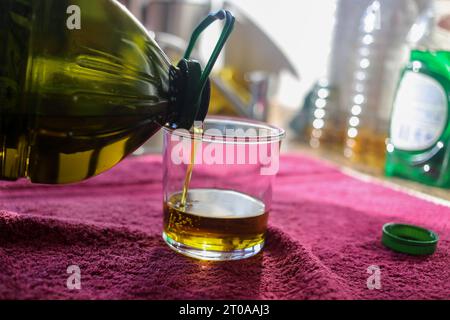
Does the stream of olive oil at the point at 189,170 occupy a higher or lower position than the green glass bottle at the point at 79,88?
lower

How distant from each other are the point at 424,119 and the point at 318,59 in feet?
1.49

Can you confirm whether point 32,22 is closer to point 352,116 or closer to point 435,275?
point 435,275

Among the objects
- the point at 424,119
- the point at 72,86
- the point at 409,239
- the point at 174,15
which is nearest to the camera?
the point at 72,86

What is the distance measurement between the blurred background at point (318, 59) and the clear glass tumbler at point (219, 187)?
15.0 inches

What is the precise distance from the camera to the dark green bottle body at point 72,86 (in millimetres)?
421

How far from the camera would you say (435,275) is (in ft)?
1.54

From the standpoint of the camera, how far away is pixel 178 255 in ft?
1.56

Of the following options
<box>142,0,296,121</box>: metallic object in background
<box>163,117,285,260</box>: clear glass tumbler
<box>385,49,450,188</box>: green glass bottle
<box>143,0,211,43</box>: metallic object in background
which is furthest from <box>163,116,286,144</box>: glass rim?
<box>143,0,211,43</box>: metallic object in background

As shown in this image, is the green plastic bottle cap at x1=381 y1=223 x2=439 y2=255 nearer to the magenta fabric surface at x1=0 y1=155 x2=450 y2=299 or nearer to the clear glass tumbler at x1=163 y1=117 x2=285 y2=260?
the magenta fabric surface at x1=0 y1=155 x2=450 y2=299

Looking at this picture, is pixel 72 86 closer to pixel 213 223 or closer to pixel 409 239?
pixel 213 223

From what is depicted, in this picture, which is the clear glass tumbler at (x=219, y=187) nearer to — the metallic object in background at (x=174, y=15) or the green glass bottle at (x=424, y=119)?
the green glass bottle at (x=424, y=119)

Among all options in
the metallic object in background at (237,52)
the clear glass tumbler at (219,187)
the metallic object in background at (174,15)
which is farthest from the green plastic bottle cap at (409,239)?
the metallic object in background at (174,15)

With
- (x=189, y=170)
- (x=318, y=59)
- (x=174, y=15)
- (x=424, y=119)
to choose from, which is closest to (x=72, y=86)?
(x=189, y=170)
